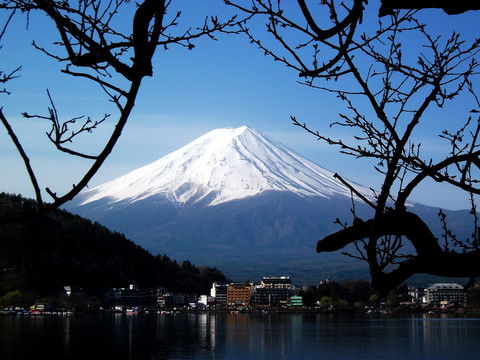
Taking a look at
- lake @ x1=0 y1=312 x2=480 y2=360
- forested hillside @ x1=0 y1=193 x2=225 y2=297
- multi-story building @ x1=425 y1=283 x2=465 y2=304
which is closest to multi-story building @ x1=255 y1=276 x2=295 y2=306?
forested hillside @ x1=0 y1=193 x2=225 y2=297

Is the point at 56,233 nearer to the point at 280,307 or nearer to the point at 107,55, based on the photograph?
the point at 280,307

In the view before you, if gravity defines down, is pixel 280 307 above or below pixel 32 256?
below

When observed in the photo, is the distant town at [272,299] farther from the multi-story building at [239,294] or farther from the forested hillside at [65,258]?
the forested hillside at [65,258]

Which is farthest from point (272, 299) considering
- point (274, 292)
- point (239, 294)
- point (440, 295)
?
point (440, 295)

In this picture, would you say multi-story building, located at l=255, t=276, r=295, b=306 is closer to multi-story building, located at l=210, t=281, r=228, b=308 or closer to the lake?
multi-story building, located at l=210, t=281, r=228, b=308

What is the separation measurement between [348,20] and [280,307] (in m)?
116

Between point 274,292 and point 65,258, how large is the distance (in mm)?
38393

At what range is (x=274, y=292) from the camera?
119 m

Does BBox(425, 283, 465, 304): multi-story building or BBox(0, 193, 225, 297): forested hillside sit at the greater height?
BBox(0, 193, 225, 297): forested hillside

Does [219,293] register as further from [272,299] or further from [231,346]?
[231,346]

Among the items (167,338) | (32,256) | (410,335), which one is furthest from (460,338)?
(32,256)

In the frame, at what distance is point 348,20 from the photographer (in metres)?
1.90

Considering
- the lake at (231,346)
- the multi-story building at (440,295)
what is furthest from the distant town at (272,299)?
the lake at (231,346)

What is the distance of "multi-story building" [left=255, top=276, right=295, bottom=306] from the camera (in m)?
119
